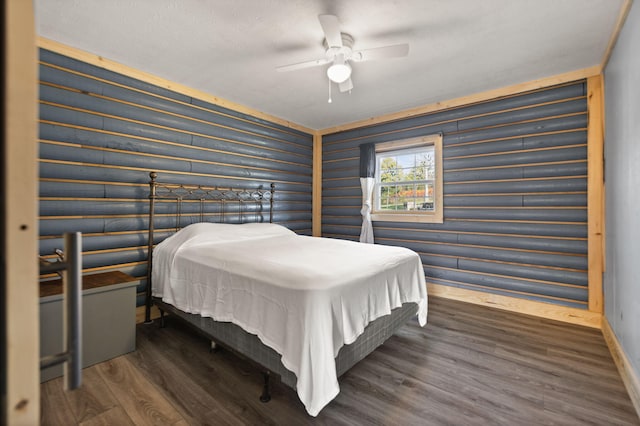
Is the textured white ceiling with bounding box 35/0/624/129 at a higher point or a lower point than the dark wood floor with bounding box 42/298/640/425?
higher

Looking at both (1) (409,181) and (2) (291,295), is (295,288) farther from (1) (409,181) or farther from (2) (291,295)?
(1) (409,181)

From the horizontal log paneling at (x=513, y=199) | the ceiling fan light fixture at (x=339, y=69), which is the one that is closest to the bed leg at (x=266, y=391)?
the ceiling fan light fixture at (x=339, y=69)

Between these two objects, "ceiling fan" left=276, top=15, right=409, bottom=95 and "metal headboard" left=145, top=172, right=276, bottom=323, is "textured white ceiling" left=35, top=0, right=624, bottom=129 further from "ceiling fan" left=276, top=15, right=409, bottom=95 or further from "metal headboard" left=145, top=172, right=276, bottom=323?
"metal headboard" left=145, top=172, right=276, bottom=323

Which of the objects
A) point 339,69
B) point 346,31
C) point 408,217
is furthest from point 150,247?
point 408,217

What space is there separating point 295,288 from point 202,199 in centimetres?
242

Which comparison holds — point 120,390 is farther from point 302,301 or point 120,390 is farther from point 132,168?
point 132,168

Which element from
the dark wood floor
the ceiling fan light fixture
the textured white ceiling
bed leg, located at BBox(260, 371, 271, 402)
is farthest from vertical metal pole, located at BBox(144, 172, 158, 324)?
the ceiling fan light fixture

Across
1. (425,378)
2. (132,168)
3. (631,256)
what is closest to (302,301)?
(425,378)

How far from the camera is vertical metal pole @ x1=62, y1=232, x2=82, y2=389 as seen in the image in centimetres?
60

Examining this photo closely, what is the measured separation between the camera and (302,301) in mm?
1608

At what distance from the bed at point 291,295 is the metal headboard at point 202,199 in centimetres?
3

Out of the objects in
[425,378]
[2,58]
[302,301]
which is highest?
[2,58]

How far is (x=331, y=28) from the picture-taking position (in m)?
2.07

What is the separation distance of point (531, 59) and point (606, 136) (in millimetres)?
1043
